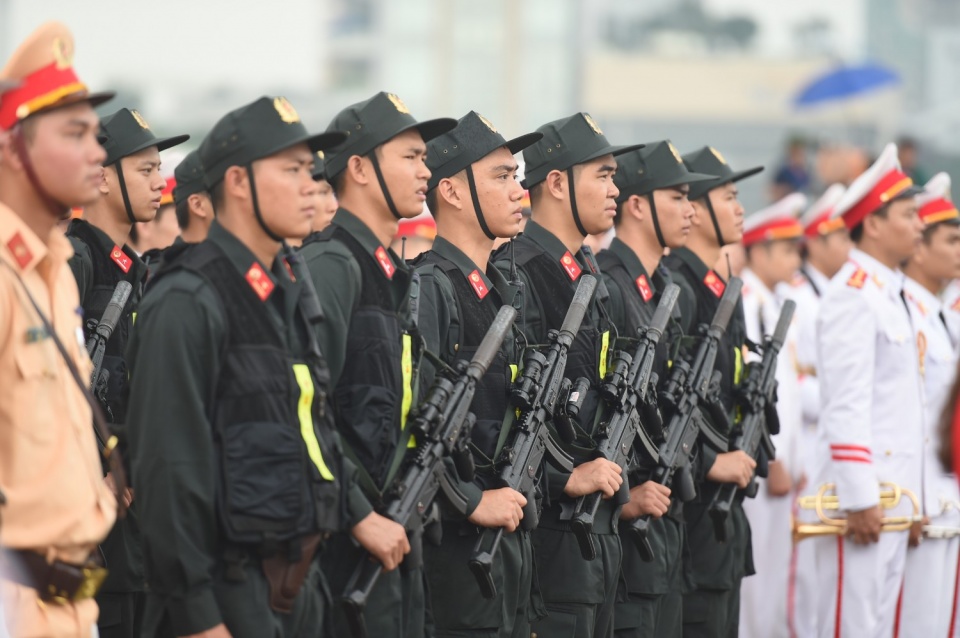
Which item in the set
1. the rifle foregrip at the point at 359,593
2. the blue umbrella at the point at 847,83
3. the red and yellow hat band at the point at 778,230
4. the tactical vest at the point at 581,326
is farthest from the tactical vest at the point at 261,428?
the blue umbrella at the point at 847,83

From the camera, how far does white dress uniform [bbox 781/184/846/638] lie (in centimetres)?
1006

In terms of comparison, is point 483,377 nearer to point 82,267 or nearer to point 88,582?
point 82,267

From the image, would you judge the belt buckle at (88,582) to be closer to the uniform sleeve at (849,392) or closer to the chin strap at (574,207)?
the chin strap at (574,207)

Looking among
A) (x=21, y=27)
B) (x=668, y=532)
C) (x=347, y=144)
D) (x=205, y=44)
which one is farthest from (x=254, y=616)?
(x=205, y=44)

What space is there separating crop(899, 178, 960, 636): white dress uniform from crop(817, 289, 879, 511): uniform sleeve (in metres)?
0.40

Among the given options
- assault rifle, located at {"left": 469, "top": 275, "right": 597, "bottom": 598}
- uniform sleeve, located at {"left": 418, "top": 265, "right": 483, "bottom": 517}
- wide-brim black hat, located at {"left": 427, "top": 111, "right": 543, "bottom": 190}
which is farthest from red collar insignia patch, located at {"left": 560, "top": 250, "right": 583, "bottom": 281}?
uniform sleeve, located at {"left": 418, "top": 265, "right": 483, "bottom": 517}

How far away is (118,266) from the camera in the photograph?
6.76 metres

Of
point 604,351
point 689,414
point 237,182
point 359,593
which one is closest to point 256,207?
point 237,182

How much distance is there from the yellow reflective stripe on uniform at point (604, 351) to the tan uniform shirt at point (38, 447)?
3103 mm

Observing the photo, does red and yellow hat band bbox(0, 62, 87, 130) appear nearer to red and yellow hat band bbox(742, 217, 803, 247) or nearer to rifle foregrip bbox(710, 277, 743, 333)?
rifle foregrip bbox(710, 277, 743, 333)

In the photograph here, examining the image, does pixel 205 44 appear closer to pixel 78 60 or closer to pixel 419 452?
pixel 78 60

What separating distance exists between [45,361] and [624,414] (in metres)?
3.30

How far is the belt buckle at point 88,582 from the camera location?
166 inches

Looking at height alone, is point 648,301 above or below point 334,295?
below
